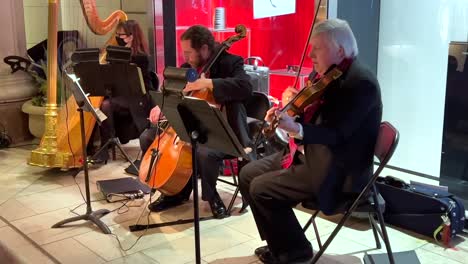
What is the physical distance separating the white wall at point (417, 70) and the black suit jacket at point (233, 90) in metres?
1.20

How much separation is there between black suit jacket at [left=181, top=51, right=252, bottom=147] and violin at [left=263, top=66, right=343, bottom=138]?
710mm

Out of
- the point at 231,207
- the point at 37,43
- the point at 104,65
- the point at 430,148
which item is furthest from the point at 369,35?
the point at 37,43

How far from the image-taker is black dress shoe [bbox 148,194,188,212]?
343cm

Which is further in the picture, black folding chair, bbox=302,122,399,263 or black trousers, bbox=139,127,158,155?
black trousers, bbox=139,127,158,155

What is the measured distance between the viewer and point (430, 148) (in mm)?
3678

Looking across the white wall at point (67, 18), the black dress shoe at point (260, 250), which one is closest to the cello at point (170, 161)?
the black dress shoe at point (260, 250)

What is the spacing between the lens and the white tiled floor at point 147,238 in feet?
9.24

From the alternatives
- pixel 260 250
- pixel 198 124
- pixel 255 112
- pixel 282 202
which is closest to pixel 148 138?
pixel 255 112

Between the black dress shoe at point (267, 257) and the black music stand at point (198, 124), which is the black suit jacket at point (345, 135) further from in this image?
the black dress shoe at point (267, 257)

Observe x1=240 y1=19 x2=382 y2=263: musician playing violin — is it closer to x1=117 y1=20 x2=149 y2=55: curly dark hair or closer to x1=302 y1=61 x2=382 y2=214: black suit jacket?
x1=302 y1=61 x2=382 y2=214: black suit jacket

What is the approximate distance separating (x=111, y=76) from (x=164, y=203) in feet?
2.74

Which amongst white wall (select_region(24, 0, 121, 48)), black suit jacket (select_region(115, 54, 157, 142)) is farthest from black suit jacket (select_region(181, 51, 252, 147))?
white wall (select_region(24, 0, 121, 48))

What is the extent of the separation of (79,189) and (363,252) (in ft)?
6.72

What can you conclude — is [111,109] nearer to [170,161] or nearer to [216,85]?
[170,161]
